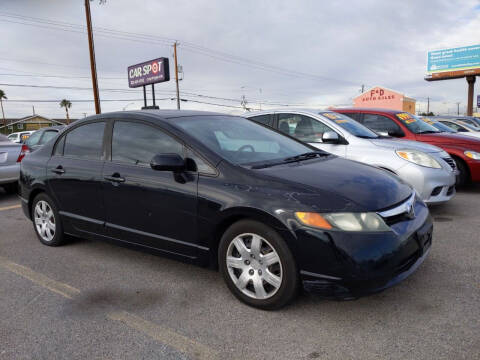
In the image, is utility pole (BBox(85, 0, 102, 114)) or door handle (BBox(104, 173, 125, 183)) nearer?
door handle (BBox(104, 173, 125, 183))

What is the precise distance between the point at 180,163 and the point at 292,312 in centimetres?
136

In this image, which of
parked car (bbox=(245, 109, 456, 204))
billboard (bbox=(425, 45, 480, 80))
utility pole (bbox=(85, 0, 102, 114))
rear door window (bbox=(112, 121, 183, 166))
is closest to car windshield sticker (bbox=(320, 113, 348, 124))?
parked car (bbox=(245, 109, 456, 204))

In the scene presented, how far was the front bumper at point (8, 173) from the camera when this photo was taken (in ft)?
23.6

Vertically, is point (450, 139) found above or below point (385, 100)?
below

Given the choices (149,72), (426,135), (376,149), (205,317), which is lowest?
(205,317)

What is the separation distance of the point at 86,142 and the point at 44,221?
3.75 ft

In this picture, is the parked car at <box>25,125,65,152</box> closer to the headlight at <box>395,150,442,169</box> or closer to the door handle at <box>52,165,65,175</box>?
the door handle at <box>52,165,65,175</box>

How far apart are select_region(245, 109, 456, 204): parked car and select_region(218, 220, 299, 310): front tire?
295 cm

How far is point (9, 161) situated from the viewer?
24.0 feet

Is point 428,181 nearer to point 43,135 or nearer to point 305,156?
point 305,156

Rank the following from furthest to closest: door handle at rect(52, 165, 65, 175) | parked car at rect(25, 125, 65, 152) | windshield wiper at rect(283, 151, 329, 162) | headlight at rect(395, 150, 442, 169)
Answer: parked car at rect(25, 125, 65, 152) → headlight at rect(395, 150, 442, 169) → door handle at rect(52, 165, 65, 175) → windshield wiper at rect(283, 151, 329, 162)

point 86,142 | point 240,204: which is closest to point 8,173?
point 86,142

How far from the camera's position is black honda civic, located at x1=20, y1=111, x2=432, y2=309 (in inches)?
96.7

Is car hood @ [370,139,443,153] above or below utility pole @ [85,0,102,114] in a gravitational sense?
below
